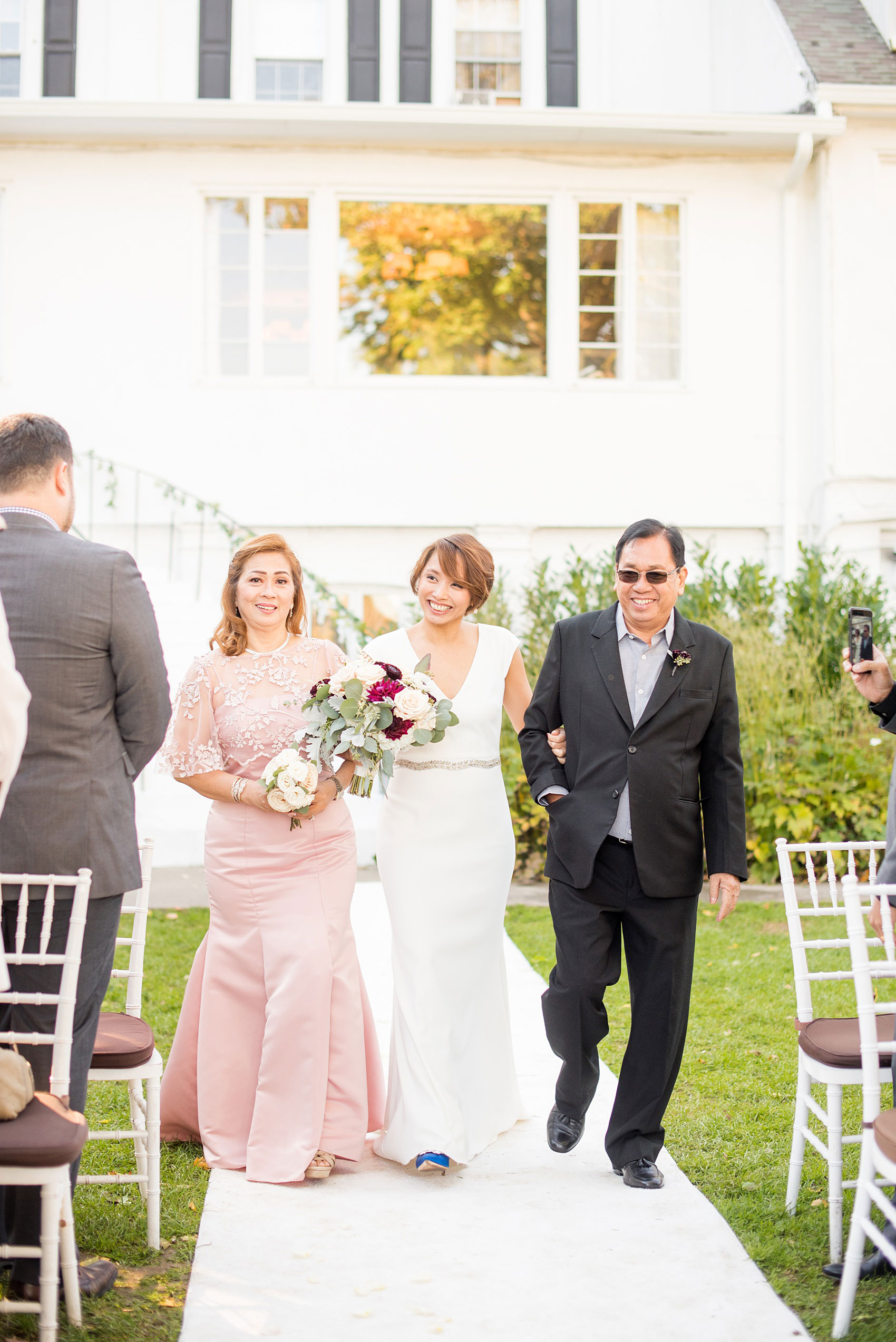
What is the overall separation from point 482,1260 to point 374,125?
449 inches

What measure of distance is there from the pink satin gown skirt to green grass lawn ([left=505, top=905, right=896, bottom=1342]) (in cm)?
128

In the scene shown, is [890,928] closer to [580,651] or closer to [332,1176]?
[580,651]

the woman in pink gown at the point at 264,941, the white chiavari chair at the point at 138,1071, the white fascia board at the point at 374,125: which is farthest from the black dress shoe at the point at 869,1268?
the white fascia board at the point at 374,125

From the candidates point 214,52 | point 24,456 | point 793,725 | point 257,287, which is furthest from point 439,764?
point 214,52

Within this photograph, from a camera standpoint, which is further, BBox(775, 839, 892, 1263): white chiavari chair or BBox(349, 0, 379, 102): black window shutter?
BBox(349, 0, 379, 102): black window shutter

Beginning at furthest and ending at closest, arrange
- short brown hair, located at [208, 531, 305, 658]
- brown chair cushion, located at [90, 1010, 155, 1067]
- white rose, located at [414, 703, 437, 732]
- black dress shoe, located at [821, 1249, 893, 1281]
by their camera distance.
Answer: short brown hair, located at [208, 531, 305, 658]
white rose, located at [414, 703, 437, 732]
brown chair cushion, located at [90, 1010, 155, 1067]
black dress shoe, located at [821, 1249, 893, 1281]

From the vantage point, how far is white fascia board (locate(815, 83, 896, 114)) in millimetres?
12438

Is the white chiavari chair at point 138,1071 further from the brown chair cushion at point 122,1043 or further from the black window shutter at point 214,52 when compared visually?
the black window shutter at point 214,52

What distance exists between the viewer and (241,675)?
4516mm

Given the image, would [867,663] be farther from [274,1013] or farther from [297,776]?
[274,1013]

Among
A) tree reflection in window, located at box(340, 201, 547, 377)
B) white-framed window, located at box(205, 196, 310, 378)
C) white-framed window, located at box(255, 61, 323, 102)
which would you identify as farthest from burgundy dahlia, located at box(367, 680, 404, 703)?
white-framed window, located at box(255, 61, 323, 102)

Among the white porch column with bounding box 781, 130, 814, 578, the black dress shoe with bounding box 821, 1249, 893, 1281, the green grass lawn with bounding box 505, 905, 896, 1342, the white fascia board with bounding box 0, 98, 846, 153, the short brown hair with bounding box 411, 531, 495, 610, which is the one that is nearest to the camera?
the black dress shoe with bounding box 821, 1249, 893, 1281

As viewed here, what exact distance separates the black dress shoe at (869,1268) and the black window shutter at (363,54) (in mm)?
13288

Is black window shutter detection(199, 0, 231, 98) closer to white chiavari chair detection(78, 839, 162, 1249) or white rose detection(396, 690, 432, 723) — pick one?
white rose detection(396, 690, 432, 723)
